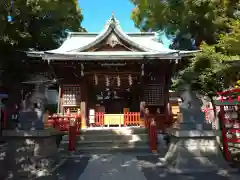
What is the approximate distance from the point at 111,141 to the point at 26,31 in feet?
41.5

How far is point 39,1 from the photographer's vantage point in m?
19.2

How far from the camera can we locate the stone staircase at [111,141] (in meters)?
10.8

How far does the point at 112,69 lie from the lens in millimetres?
15953

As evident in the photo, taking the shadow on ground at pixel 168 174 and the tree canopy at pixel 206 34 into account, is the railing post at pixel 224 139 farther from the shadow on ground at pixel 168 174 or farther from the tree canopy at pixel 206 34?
the tree canopy at pixel 206 34

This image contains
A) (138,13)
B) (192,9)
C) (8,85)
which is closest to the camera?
(192,9)

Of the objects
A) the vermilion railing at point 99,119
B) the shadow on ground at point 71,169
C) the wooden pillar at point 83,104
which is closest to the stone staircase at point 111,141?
the shadow on ground at point 71,169

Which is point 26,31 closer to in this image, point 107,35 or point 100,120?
point 107,35

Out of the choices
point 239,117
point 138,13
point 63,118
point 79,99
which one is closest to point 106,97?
point 79,99

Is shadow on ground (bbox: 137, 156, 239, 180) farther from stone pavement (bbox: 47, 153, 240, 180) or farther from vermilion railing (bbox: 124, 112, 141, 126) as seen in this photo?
vermilion railing (bbox: 124, 112, 141, 126)

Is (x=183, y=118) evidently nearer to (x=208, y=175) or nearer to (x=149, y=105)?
(x=208, y=175)

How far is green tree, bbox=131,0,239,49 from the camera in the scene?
56.0ft

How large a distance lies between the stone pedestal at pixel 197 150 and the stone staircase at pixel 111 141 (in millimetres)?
3279

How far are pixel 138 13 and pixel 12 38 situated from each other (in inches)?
679

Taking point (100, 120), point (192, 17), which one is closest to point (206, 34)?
point (192, 17)
